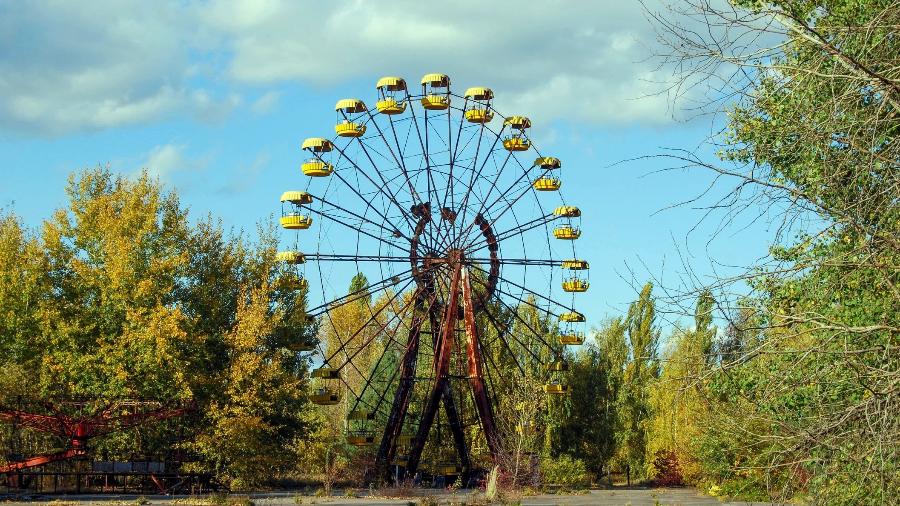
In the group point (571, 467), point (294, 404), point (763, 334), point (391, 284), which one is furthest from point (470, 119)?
point (763, 334)

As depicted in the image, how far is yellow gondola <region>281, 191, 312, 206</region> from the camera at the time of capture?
39281mm

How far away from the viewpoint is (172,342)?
3719 cm

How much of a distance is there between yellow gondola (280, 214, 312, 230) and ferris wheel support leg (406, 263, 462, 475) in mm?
5667

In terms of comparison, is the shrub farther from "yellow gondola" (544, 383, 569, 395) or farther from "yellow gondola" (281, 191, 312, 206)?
"yellow gondola" (281, 191, 312, 206)

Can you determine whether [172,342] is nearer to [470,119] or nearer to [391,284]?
[391,284]

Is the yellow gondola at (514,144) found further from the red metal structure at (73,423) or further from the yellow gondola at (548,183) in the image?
the red metal structure at (73,423)

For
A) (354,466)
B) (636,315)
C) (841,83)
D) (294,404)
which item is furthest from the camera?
(636,315)

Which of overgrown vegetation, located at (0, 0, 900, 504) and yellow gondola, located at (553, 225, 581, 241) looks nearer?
overgrown vegetation, located at (0, 0, 900, 504)

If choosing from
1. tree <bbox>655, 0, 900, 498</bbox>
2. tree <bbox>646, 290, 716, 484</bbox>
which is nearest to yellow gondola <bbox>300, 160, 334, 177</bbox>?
tree <bbox>646, 290, 716, 484</bbox>

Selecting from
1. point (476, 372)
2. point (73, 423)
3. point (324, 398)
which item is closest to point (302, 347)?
→ point (324, 398)

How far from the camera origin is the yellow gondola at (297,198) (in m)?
39.3

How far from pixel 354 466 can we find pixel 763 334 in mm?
38615

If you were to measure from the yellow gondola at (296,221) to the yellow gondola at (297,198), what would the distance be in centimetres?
51

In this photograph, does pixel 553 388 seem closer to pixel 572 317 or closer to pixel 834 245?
pixel 572 317
